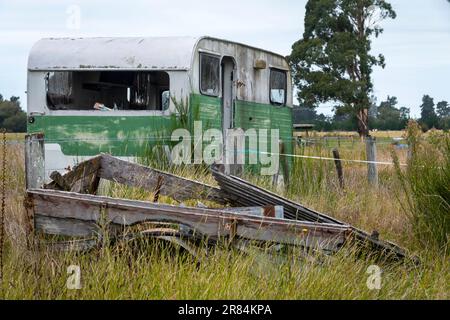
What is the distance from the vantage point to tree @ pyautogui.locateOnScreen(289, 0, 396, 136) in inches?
1863

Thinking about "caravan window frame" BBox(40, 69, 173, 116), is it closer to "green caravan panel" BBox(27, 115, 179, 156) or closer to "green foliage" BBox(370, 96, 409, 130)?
"green caravan panel" BBox(27, 115, 179, 156)

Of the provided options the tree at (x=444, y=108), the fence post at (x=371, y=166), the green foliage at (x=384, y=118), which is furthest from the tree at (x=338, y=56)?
the fence post at (x=371, y=166)

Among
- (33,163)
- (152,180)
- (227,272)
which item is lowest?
(227,272)

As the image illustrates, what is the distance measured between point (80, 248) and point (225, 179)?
1.47 metres

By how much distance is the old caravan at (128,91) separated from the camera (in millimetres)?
11148

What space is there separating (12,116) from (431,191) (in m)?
16.7

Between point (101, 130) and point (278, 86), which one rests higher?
point (278, 86)

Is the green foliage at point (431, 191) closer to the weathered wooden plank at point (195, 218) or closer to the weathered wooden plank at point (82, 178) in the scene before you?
the weathered wooden plank at point (195, 218)

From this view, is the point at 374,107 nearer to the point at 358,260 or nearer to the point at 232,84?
the point at 232,84

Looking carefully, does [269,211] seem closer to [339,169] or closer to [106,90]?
[339,169]

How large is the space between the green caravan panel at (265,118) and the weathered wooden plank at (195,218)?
18.5 feet

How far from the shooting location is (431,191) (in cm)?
703

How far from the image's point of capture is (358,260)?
17.6 ft

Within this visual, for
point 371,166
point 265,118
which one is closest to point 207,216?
point 371,166
